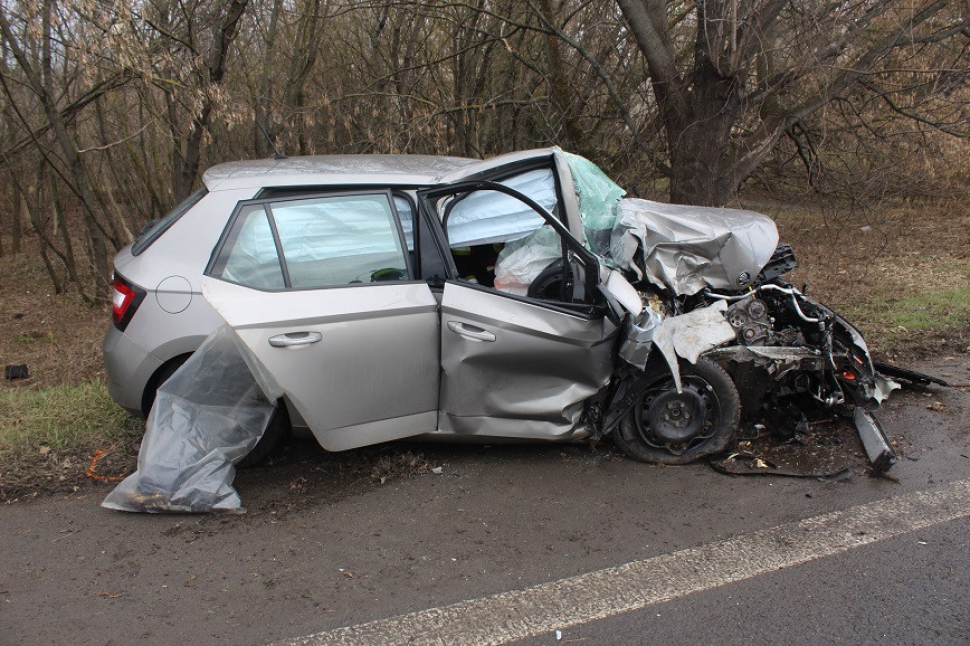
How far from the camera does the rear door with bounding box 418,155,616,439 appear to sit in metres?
4.12

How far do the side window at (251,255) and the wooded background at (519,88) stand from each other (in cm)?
285

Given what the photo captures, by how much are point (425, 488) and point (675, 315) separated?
5.93ft

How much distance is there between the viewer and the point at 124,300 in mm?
4309

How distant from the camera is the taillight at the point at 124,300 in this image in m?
4.26

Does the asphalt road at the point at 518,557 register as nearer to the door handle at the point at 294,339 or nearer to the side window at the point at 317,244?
the door handle at the point at 294,339

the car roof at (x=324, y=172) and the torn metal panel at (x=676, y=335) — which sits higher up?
the car roof at (x=324, y=172)

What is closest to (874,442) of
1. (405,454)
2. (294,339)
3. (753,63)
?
(405,454)

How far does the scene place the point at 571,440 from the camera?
4.36 meters

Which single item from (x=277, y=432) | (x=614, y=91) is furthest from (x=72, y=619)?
(x=614, y=91)

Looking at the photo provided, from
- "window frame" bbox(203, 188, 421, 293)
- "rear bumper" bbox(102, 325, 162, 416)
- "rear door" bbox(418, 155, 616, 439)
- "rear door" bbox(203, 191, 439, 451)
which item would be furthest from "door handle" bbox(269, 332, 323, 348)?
"rear bumper" bbox(102, 325, 162, 416)

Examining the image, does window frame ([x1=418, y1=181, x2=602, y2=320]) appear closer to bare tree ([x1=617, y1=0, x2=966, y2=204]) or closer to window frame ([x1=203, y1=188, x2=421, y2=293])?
window frame ([x1=203, y1=188, x2=421, y2=293])

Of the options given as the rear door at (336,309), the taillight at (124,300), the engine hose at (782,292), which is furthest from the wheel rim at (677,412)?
the taillight at (124,300)

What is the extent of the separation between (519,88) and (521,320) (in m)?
7.29

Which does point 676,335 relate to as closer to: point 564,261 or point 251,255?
point 564,261
